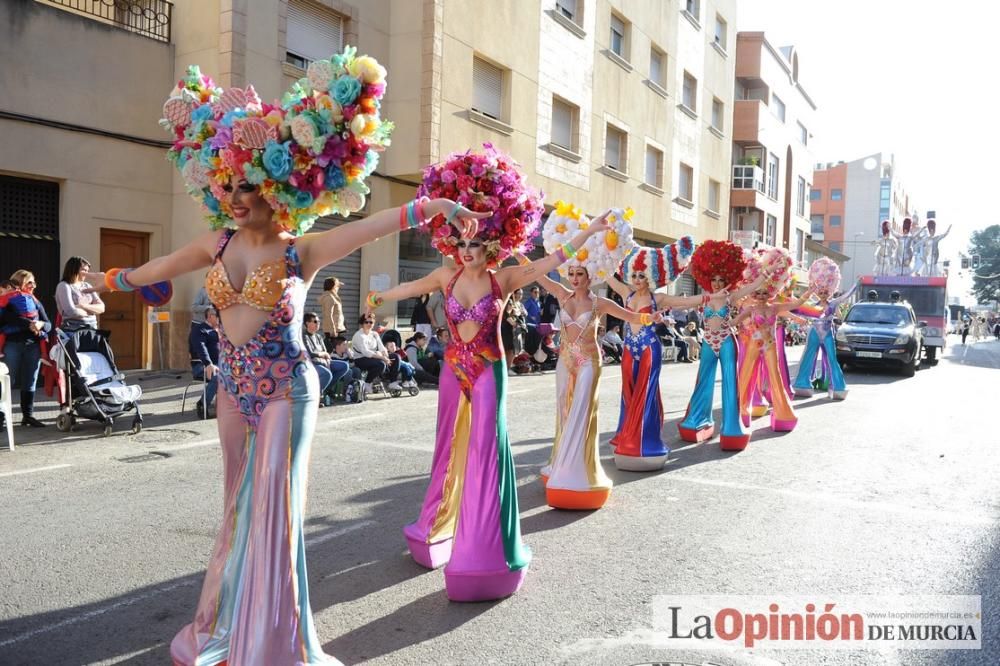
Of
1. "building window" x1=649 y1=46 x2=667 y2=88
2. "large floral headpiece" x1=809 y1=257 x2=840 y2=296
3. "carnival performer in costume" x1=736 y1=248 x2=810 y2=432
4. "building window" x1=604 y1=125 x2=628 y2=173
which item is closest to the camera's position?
"carnival performer in costume" x1=736 y1=248 x2=810 y2=432

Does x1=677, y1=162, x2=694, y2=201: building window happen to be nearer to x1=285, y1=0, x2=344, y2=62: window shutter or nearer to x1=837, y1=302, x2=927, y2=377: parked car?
x1=837, y1=302, x2=927, y2=377: parked car

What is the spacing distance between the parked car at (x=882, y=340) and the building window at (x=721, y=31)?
14.8 meters

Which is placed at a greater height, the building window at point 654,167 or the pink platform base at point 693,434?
the building window at point 654,167

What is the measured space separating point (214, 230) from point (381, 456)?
460 centimetres

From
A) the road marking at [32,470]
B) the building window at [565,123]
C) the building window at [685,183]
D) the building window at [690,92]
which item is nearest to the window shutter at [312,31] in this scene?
the building window at [565,123]

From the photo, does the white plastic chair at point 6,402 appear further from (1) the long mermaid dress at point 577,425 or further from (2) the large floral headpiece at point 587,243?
(2) the large floral headpiece at point 587,243

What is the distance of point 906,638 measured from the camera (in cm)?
396

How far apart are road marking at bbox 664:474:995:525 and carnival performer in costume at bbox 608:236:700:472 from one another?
0.38 m

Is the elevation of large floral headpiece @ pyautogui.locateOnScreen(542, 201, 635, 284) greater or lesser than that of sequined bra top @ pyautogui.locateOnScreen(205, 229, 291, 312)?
greater

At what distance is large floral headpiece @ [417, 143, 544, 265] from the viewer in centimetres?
443

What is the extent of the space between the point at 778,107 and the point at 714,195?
10.9 m

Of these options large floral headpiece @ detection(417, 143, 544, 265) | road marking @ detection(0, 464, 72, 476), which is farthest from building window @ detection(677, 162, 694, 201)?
large floral headpiece @ detection(417, 143, 544, 265)

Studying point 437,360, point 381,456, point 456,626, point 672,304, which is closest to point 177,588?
point 456,626

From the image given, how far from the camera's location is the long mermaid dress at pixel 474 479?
427 cm
